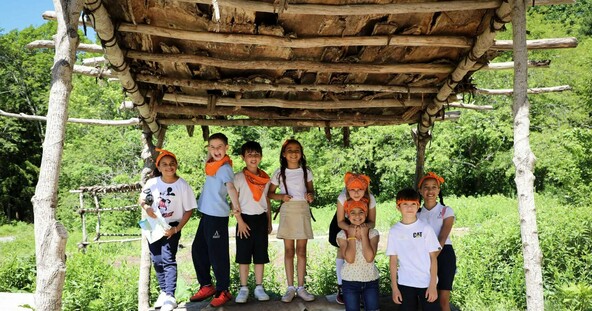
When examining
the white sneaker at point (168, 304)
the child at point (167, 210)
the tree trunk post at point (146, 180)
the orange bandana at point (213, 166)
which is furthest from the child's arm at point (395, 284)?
the tree trunk post at point (146, 180)

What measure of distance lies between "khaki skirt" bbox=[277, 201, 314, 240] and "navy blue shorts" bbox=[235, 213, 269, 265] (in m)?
0.16

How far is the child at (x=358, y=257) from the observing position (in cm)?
445

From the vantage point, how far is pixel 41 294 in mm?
2777

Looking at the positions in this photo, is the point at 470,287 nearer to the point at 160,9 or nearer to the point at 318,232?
→ the point at 160,9

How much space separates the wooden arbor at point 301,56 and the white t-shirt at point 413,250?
853 mm

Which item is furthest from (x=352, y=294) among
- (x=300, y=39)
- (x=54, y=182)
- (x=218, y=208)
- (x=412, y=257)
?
(x=54, y=182)

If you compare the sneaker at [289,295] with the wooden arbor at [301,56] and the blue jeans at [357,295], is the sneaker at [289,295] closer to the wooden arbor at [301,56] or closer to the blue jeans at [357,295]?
the blue jeans at [357,295]

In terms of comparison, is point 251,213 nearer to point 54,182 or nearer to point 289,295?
point 289,295

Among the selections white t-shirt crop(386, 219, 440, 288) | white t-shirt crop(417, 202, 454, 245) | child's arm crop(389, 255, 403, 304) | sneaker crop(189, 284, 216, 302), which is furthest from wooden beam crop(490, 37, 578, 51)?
sneaker crop(189, 284, 216, 302)

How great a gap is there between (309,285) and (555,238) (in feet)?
14.7

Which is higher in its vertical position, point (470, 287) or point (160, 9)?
point (160, 9)

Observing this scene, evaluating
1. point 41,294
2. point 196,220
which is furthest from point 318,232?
point 41,294

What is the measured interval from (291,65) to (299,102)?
102cm

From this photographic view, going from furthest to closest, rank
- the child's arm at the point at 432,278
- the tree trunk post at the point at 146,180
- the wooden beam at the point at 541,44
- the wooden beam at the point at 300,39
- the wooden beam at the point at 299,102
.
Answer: the tree trunk post at the point at 146,180 → the wooden beam at the point at 299,102 → the wooden beam at the point at 541,44 → the child's arm at the point at 432,278 → the wooden beam at the point at 300,39
